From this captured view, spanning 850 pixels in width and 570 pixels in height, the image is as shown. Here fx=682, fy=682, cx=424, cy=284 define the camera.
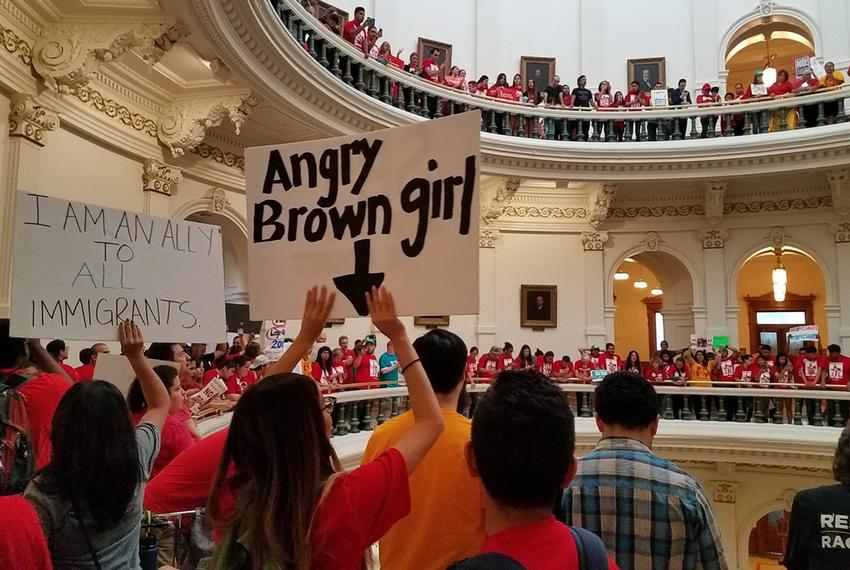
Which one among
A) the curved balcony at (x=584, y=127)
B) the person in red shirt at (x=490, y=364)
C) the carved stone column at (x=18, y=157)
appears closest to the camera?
the carved stone column at (x=18, y=157)

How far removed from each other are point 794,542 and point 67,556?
278 centimetres

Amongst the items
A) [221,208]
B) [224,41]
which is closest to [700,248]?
[221,208]

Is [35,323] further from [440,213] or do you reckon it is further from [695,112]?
[695,112]

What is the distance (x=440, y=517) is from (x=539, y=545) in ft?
2.69

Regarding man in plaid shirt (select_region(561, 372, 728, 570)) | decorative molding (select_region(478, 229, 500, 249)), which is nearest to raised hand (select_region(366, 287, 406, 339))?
man in plaid shirt (select_region(561, 372, 728, 570))

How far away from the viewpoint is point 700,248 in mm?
15258

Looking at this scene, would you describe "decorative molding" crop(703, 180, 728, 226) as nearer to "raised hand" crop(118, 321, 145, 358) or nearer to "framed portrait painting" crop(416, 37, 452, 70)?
"framed portrait painting" crop(416, 37, 452, 70)

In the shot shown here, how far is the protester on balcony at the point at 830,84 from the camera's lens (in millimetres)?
13070

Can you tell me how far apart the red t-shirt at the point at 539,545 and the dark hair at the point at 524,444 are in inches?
2.3

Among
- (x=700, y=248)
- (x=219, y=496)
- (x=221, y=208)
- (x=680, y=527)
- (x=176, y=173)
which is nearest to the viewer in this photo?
(x=219, y=496)

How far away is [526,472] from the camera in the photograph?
5.14 feet

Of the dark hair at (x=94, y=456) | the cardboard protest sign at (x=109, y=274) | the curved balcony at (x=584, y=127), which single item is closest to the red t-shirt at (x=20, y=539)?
the dark hair at (x=94, y=456)

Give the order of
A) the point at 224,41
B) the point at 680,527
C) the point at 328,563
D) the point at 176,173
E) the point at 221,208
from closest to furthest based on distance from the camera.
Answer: the point at 328,563, the point at 680,527, the point at 224,41, the point at 176,173, the point at 221,208

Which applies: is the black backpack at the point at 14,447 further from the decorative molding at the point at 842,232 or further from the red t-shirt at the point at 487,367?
the decorative molding at the point at 842,232
